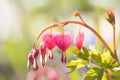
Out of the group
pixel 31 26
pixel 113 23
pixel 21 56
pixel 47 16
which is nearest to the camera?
pixel 113 23

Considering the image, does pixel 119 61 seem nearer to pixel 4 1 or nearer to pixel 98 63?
pixel 98 63

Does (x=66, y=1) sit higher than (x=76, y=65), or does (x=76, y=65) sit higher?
(x=66, y=1)

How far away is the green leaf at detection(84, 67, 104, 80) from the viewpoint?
1.30 metres

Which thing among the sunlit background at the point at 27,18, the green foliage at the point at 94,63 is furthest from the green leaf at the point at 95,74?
the sunlit background at the point at 27,18

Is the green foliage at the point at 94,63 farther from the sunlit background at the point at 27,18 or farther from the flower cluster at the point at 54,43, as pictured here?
the sunlit background at the point at 27,18

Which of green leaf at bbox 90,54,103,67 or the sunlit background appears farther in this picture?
the sunlit background

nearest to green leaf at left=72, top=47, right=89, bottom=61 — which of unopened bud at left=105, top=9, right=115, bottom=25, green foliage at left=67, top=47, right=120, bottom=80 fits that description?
green foliage at left=67, top=47, right=120, bottom=80

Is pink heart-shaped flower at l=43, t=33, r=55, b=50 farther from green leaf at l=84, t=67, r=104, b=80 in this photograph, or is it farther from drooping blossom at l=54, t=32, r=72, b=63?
green leaf at l=84, t=67, r=104, b=80

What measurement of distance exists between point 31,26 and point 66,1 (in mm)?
934

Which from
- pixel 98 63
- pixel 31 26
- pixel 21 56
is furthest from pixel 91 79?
pixel 31 26

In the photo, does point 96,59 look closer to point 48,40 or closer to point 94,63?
point 94,63

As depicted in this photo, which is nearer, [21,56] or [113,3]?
[21,56]

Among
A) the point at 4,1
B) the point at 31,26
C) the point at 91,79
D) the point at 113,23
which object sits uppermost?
the point at 4,1

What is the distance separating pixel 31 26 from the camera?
4.00 meters
